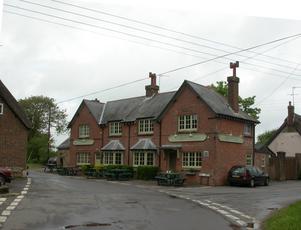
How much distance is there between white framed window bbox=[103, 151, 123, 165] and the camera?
44281 millimetres

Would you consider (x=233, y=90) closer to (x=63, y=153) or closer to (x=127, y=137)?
(x=127, y=137)

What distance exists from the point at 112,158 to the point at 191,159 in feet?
33.2

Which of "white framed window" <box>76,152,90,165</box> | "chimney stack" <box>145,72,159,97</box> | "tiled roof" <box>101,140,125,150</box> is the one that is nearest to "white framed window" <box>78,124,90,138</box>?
"white framed window" <box>76,152,90,165</box>

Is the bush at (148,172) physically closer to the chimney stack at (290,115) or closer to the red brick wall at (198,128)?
the red brick wall at (198,128)

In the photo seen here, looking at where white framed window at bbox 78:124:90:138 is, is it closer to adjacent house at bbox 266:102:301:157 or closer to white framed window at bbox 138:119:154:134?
white framed window at bbox 138:119:154:134

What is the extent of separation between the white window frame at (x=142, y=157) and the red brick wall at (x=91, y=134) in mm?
5834

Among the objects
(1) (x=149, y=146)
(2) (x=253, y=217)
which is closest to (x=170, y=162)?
(1) (x=149, y=146)

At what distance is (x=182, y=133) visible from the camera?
3806cm

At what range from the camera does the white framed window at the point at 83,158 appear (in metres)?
48.5

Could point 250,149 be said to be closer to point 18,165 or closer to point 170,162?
point 170,162

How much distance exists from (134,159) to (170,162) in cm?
449

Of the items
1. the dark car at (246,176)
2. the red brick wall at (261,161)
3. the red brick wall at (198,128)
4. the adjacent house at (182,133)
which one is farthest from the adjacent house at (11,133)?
the red brick wall at (261,161)

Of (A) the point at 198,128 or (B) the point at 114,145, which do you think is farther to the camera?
(B) the point at 114,145

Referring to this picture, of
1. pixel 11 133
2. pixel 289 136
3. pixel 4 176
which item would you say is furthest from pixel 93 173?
pixel 289 136
